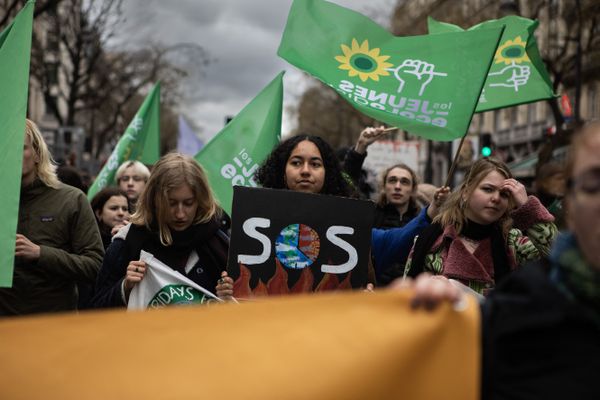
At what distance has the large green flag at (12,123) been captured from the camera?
3047 millimetres

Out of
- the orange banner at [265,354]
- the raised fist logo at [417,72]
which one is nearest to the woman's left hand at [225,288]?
the orange banner at [265,354]

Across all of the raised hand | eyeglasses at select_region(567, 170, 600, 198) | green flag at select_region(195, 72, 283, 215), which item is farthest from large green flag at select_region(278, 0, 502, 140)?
eyeglasses at select_region(567, 170, 600, 198)

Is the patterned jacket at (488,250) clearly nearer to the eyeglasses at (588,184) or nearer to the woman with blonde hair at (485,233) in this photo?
the woman with blonde hair at (485,233)

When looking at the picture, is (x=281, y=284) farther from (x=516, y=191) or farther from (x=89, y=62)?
(x=89, y=62)

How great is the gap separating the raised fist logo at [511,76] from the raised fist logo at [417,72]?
5.67ft

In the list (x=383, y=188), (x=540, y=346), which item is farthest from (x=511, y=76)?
(x=540, y=346)

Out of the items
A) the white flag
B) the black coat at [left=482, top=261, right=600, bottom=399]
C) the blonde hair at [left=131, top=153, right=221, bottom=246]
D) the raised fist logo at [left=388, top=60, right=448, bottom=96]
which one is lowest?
the white flag

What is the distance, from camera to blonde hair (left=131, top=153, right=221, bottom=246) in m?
3.41

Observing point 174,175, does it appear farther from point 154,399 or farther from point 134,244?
point 154,399

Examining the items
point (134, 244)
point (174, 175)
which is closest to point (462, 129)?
point (174, 175)

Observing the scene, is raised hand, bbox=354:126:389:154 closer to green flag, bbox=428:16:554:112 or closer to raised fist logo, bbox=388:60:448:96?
raised fist logo, bbox=388:60:448:96

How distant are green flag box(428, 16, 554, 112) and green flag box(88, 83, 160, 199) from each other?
3.90 meters

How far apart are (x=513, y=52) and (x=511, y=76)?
0.30 m

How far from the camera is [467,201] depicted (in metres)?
3.69
